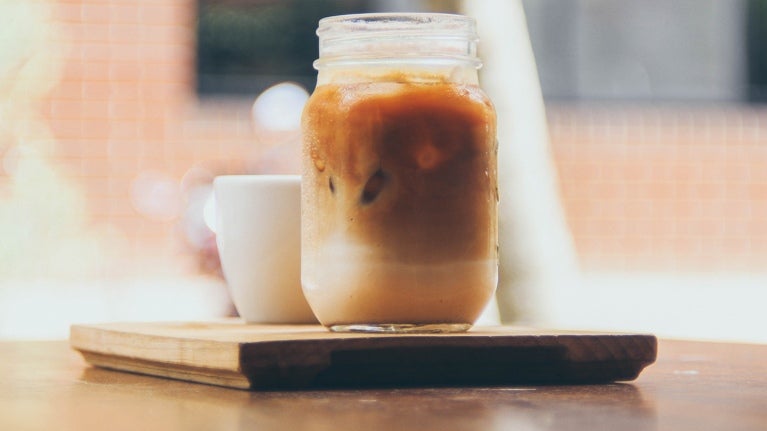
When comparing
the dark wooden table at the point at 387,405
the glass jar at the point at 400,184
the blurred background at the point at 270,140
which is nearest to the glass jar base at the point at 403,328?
the glass jar at the point at 400,184

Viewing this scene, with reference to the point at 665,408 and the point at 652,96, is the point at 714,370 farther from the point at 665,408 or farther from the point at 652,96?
the point at 652,96

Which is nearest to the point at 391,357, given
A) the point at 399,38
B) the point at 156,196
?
the point at 399,38

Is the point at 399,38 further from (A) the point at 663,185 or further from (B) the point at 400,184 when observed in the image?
(A) the point at 663,185

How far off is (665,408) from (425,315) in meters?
0.28

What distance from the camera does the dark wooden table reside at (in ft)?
2.97

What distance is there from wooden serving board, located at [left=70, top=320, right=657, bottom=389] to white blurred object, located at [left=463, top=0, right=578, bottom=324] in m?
2.02

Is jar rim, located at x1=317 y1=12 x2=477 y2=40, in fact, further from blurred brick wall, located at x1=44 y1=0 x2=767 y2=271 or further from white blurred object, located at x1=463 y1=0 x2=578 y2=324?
blurred brick wall, located at x1=44 y1=0 x2=767 y2=271

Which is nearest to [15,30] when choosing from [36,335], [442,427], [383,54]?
[36,335]

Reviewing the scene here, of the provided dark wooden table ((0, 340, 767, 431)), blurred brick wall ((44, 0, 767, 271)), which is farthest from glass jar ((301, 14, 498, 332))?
blurred brick wall ((44, 0, 767, 271))

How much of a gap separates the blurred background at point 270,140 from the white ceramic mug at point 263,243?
4174 millimetres

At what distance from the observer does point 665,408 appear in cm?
101

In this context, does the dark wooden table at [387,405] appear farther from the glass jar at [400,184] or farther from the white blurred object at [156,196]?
the white blurred object at [156,196]

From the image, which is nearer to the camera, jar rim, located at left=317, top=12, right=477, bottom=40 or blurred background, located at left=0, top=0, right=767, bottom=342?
jar rim, located at left=317, top=12, right=477, bottom=40

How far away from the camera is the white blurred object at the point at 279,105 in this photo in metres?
7.00
